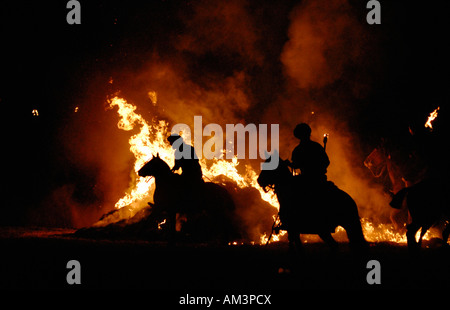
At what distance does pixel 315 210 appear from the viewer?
6.75 meters

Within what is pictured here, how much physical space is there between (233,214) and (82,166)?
1306 centimetres

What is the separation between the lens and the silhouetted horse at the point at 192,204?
11.3m

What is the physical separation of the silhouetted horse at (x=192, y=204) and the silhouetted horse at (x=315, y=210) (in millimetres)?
4979

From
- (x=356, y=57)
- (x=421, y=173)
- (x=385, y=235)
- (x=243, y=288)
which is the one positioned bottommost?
(x=243, y=288)

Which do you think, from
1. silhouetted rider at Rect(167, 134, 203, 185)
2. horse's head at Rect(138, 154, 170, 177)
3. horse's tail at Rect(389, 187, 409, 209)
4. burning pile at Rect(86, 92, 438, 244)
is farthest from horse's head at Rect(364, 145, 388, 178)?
horse's head at Rect(138, 154, 170, 177)

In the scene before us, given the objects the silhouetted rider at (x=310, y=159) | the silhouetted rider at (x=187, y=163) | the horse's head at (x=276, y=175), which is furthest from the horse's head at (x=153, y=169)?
the silhouetted rider at (x=310, y=159)

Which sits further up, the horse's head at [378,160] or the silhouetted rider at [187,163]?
the horse's head at [378,160]

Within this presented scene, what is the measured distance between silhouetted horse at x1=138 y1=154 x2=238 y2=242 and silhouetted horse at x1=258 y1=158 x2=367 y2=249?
4979 millimetres

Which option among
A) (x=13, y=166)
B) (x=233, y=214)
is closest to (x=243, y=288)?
(x=233, y=214)

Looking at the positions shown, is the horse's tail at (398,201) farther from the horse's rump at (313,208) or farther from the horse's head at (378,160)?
the horse's head at (378,160)

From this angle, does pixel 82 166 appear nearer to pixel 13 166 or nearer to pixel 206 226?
pixel 13 166

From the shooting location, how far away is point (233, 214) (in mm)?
15195

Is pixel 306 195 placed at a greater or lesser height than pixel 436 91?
lesser

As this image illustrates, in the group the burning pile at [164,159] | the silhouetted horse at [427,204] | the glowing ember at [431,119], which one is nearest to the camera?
the silhouetted horse at [427,204]
